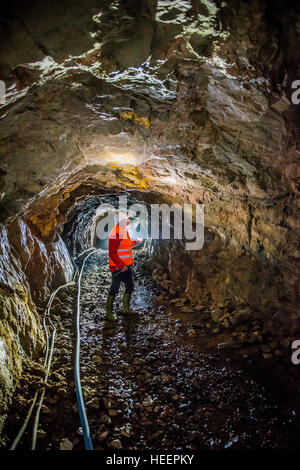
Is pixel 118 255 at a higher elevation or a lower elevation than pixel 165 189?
lower

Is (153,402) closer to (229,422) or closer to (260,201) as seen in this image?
(229,422)

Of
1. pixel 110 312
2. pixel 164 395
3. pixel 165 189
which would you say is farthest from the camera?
pixel 165 189

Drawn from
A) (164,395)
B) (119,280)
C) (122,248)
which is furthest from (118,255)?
(164,395)

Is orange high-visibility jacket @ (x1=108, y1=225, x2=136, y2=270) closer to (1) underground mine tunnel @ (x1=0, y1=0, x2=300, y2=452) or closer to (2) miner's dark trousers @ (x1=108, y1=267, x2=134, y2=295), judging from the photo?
(1) underground mine tunnel @ (x1=0, y1=0, x2=300, y2=452)

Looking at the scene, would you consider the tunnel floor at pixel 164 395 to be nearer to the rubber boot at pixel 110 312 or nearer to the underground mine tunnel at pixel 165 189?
the underground mine tunnel at pixel 165 189

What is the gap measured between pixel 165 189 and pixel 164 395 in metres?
3.95

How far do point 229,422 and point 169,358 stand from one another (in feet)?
4.37

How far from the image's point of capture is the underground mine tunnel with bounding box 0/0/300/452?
1914 millimetres

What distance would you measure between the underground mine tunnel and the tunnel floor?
0.02 metres

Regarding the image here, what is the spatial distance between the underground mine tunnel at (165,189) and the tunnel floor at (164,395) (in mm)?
19

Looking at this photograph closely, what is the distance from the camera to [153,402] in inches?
122

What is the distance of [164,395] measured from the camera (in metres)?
3.21

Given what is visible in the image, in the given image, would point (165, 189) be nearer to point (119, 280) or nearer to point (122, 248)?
point (122, 248)
